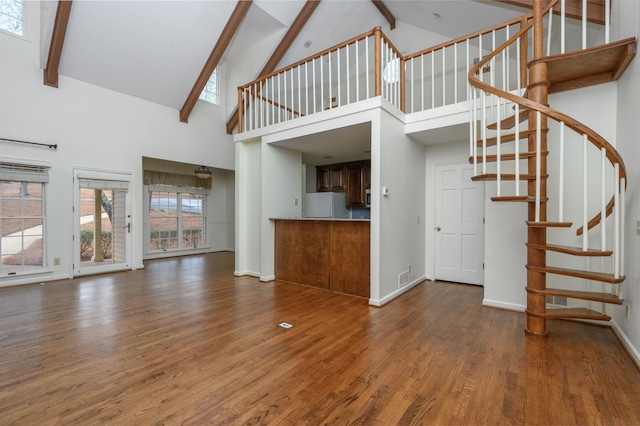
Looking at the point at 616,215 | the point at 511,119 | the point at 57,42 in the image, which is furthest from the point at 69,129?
the point at 616,215

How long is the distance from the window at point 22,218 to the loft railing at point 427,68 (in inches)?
133

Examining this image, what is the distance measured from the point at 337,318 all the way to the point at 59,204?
5.05 meters

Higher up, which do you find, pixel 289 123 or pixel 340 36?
pixel 340 36

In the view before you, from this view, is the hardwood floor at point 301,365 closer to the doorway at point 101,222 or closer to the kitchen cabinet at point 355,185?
the doorway at point 101,222

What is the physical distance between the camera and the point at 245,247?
528 centimetres

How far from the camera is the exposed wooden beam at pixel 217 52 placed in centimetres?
522

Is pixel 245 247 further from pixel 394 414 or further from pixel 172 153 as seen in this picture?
pixel 394 414

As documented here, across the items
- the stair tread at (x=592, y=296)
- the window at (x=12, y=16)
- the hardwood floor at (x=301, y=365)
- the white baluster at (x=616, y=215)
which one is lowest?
the hardwood floor at (x=301, y=365)

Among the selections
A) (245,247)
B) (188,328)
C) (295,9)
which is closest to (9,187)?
(245,247)

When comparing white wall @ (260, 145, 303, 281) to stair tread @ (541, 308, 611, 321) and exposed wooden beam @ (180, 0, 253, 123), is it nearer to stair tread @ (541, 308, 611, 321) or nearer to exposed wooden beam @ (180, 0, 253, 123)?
exposed wooden beam @ (180, 0, 253, 123)

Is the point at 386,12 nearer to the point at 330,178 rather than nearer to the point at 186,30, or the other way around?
the point at 330,178

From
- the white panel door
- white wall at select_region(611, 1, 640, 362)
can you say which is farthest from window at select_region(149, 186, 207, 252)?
white wall at select_region(611, 1, 640, 362)

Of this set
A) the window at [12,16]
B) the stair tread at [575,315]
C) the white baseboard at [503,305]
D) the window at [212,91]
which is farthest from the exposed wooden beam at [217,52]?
the stair tread at [575,315]

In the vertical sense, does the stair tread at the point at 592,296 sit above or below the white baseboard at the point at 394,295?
above
